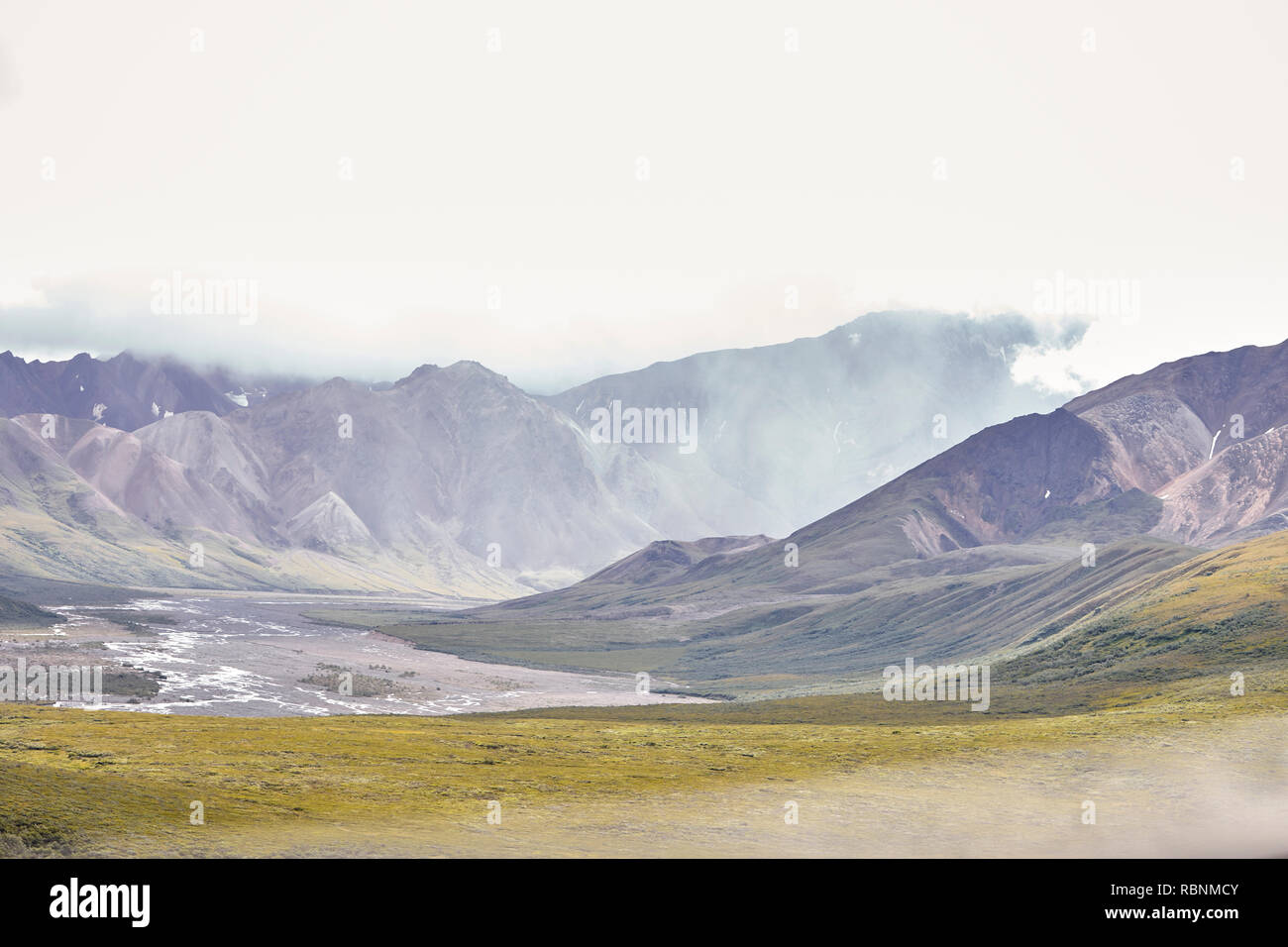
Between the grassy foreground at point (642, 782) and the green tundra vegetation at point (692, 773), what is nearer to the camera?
the grassy foreground at point (642, 782)

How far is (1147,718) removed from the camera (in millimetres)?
114562

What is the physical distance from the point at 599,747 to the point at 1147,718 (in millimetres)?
53737

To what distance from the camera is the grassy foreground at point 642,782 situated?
2569 inches

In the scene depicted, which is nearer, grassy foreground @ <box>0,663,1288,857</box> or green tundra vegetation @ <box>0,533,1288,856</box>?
grassy foreground @ <box>0,663,1288,857</box>

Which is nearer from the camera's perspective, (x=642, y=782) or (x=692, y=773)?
(x=642, y=782)

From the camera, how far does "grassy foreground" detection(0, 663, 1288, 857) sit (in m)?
65.2

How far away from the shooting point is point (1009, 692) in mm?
159125

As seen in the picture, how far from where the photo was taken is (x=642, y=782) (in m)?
91.2
